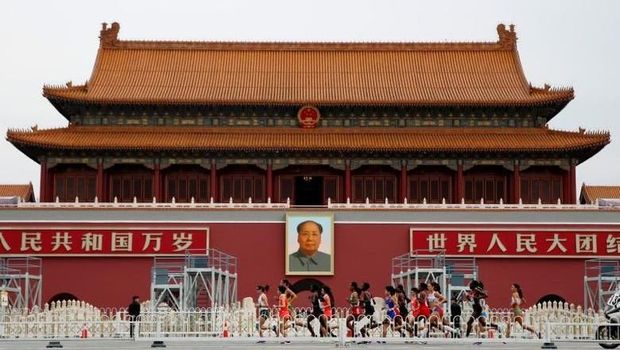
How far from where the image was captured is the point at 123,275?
43.0 meters

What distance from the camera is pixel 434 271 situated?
120ft

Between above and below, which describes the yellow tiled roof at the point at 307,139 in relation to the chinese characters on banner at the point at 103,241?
above

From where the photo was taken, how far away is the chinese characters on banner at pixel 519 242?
43250 millimetres

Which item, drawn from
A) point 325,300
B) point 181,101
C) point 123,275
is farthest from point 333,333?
point 181,101

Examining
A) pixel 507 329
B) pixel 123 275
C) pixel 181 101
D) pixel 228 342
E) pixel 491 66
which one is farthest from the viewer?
pixel 491 66

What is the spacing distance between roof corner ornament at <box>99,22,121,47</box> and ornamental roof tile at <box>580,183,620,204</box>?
21.8m

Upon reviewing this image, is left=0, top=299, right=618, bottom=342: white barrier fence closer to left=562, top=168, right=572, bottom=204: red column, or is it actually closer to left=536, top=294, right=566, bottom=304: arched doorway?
left=536, top=294, right=566, bottom=304: arched doorway

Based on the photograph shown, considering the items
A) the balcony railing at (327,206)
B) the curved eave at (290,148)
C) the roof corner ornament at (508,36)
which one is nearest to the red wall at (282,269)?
the balcony railing at (327,206)

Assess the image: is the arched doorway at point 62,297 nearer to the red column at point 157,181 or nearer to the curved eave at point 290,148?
the red column at point 157,181

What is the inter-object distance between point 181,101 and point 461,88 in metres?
11.7

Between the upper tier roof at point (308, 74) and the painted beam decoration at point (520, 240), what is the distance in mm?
6042

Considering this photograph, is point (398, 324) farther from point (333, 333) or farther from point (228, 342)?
point (228, 342)

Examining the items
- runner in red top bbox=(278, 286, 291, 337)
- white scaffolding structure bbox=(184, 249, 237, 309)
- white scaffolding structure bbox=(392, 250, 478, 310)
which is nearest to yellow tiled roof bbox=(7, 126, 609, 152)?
white scaffolding structure bbox=(392, 250, 478, 310)

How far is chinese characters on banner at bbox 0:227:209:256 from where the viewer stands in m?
43.0
